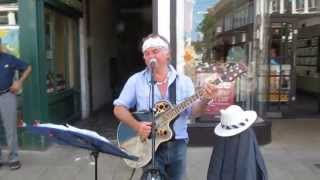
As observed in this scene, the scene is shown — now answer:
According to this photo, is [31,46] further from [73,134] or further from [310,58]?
[310,58]

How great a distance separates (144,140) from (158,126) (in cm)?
16

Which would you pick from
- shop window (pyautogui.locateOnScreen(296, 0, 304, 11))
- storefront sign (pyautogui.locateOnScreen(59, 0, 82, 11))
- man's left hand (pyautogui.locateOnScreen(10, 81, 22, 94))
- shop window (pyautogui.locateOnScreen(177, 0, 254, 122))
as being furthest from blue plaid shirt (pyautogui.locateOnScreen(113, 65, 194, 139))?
shop window (pyautogui.locateOnScreen(296, 0, 304, 11))

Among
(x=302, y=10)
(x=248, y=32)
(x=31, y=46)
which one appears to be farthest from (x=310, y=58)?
(x=31, y=46)

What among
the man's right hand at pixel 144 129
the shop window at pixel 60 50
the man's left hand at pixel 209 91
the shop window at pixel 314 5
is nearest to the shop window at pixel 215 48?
the shop window at pixel 60 50

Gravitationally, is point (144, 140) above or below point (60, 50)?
below

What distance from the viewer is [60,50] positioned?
9.13 metres

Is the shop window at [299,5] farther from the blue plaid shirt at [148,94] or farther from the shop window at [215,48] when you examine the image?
the blue plaid shirt at [148,94]

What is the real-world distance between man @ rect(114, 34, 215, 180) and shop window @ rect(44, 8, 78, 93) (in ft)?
14.5

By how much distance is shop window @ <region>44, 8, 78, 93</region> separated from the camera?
27.3ft

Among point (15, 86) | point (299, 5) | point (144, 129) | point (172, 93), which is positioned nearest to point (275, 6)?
point (299, 5)

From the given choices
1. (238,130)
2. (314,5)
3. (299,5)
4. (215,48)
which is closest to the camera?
(238,130)

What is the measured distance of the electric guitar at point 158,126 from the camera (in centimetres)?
363

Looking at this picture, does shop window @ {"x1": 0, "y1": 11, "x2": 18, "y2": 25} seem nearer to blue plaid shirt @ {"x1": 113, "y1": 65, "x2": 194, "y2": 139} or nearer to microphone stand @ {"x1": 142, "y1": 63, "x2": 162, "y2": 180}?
blue plaid shirt @ {"x1": 113, "y1": 65, "x2": 194, "y2": 139}

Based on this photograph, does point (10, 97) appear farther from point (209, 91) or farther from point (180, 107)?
point (209, 91)
